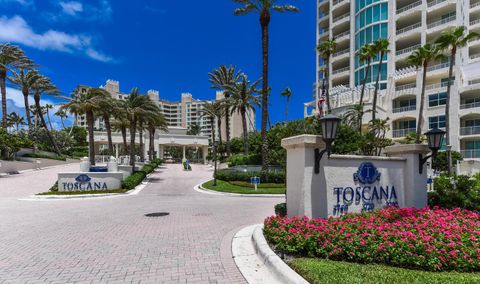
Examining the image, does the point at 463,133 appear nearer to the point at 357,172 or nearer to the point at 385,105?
the point at 385,105

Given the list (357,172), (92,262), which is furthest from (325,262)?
(92,262)

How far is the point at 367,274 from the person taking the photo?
14.8 ft

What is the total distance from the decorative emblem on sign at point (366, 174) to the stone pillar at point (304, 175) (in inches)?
56.2

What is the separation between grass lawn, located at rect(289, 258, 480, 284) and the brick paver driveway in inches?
51.7

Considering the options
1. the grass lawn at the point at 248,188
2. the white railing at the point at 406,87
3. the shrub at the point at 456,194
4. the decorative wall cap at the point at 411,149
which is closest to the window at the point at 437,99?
the white railing at the point at 406,87

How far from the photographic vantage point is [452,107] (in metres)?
38.5

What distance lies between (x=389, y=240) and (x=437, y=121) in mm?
42351

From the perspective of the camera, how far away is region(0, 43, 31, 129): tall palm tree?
42.5 m

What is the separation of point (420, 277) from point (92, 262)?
20.1 feet

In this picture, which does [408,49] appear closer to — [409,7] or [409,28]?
[409,28]

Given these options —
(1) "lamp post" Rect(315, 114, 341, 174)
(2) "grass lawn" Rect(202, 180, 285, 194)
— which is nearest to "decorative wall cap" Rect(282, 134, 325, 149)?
(1) "lamp post" Rect(315, 114, 341, 174)

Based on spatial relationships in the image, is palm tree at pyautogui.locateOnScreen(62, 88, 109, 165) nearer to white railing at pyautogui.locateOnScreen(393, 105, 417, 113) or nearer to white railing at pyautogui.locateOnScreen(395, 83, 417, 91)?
white railing at pyautogui.locateOnScreen(393, 105, 417, 113)

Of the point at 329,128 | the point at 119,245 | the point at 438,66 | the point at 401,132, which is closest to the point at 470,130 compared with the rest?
the point at 401,132

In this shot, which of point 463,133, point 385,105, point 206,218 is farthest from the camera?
point 385,105
